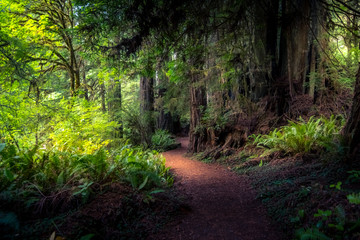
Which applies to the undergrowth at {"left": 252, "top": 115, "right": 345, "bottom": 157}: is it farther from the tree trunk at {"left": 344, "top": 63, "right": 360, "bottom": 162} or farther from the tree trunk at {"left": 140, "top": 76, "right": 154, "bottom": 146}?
the tree trunk at {"left": 140, "top": 76, "right": 154, "bottom": 146}

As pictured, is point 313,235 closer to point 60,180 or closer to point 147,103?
point 60,180

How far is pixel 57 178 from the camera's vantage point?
3.34 meters

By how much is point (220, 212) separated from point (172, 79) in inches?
179

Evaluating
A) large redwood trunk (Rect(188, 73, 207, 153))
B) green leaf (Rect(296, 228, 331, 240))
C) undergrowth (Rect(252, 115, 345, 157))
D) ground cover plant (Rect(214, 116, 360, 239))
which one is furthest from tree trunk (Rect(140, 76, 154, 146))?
green leaf (Rect(296, 228, 331, 240))

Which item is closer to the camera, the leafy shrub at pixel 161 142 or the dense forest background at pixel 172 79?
the dense forest background at pixel 172 79

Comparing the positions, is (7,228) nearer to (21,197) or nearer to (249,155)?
(21,197)

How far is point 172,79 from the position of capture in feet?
22.1

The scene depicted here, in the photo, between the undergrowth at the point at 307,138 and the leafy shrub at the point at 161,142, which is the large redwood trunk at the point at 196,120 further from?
the undergrowth at the point at 307,138

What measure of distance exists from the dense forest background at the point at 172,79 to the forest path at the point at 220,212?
29.6 inches

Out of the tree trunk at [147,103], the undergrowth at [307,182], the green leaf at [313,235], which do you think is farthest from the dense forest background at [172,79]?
the green leaf at [313,235]

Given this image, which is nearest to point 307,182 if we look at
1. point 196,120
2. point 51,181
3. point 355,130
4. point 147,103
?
point 355,130

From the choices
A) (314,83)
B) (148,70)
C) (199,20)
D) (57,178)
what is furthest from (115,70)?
(314,83)

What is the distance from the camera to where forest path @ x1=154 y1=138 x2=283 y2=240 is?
108 inches

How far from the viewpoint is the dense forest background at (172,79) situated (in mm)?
3588
